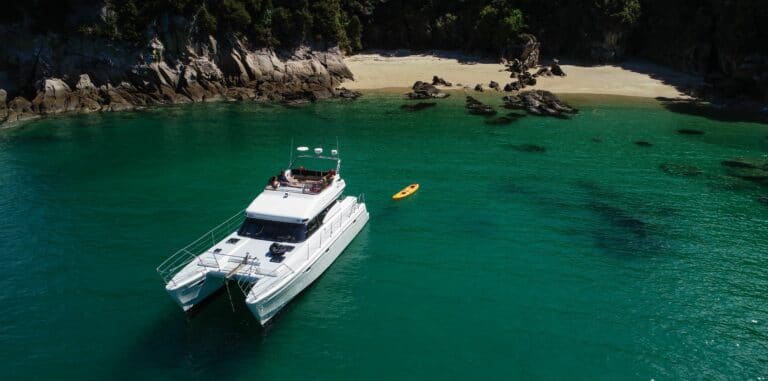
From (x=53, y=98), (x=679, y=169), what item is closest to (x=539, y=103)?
(x=679, y=169)

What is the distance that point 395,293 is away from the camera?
23891 millimetres

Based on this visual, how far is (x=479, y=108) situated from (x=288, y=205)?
36996 mm

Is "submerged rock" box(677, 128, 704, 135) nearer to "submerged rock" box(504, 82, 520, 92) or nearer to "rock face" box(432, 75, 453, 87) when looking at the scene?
"submerged rock" box(504, 82, 520, 92)

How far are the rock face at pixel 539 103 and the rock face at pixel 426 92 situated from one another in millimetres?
7829

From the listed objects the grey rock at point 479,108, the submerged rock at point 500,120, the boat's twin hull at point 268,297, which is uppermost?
the grey rock at point 479,108

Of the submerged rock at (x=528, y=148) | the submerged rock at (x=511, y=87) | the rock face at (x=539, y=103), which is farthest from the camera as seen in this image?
the submerged rock at (x=511, y=87)

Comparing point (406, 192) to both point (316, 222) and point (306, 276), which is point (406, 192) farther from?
point (306, 276)

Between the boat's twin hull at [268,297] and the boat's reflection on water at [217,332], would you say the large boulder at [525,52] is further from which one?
the boat's reflection on water at [217,332]

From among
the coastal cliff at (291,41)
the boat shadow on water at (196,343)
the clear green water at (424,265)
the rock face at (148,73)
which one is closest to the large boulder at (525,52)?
the coastal cliff at (291,41)

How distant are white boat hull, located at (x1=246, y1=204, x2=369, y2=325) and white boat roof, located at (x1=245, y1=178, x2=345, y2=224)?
5.79 ft

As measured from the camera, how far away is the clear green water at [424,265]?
19938 millimetres

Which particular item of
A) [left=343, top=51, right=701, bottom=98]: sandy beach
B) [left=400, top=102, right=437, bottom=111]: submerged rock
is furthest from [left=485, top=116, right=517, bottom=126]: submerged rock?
[left=343, top=51, right=701, bottom=98]: sandy beach

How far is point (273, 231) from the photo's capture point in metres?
25.0

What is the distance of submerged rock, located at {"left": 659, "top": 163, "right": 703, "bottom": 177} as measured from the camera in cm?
3975
